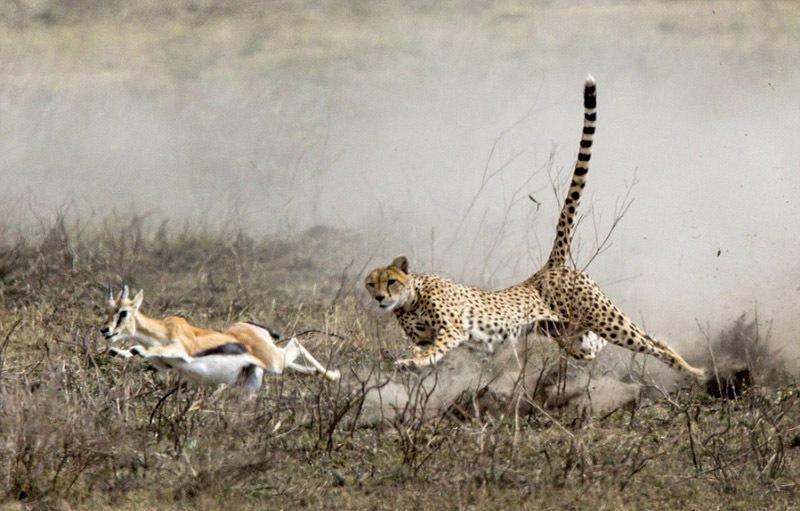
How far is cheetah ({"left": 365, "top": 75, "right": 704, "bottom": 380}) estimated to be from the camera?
9.85m

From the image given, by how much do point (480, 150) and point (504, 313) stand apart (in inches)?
419

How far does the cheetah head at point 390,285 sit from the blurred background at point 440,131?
2.09 metres

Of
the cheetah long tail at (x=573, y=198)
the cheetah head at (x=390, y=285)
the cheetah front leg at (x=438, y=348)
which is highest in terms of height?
the cheetah long tail at (x=573, y=198)

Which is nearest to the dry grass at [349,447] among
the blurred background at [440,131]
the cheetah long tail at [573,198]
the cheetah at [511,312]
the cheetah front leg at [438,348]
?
the cheetah front leg at [438,348]

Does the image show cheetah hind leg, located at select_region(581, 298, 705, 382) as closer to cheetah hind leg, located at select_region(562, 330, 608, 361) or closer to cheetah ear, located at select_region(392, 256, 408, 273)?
cheetah hind leg, located at select_region(562, 330, 608, 361)

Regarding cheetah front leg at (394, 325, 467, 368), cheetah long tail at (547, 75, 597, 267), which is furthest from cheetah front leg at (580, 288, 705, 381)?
cheetah front leg at (394, 325, 467, 368)

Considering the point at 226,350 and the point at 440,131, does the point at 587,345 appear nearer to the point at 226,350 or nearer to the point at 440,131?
the point at 226,350

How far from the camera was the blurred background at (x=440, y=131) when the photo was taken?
14.8 m

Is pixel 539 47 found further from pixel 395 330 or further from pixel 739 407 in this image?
pixel 739 407

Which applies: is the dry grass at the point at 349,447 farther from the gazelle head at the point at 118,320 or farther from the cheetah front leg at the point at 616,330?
the cheetah front leg at the point at 616,330

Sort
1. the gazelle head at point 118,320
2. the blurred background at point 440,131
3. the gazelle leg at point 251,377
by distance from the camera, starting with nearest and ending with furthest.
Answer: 1. the gazelle head at point 118,320
2. the gazelle leg at point 251,377
3. the blurred background at point 440,131

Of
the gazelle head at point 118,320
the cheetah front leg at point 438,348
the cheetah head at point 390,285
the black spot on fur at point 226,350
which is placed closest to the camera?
the gazelle head at point 118,320

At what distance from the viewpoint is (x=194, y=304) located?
38.2 feet

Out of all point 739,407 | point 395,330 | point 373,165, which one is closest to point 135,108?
point 373,165
